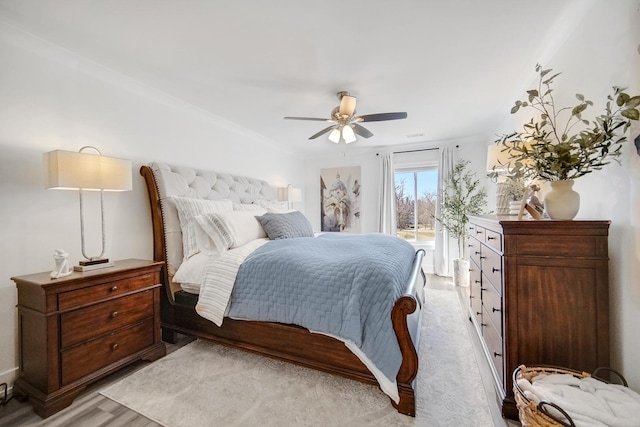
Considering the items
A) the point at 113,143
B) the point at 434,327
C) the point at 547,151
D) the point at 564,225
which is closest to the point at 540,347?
the point at 564,225

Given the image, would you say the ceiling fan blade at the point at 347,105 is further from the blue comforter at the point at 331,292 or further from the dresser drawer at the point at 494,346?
the dresser drawer at the point at 494,346

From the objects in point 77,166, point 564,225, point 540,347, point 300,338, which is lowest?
point 300,338

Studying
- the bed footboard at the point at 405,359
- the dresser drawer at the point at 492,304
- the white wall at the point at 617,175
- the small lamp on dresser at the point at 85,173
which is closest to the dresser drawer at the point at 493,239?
the dresser drawer at the point at 492,304

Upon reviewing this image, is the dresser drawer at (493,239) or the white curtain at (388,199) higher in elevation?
the white curtain at (388,199)

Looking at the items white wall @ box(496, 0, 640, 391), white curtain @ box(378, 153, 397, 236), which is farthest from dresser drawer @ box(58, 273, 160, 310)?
white curtain @ box(378, 153, 397, 236)

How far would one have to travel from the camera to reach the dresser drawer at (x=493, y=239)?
60.9 inches

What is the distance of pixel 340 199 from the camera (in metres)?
5.68

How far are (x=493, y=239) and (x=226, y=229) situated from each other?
213 cm

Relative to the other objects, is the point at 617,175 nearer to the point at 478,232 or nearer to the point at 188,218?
the point at 478,232

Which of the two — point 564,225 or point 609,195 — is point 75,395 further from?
point 609,195

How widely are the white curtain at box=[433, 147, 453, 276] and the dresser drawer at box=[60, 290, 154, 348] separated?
448cm

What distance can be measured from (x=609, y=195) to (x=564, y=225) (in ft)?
1.20

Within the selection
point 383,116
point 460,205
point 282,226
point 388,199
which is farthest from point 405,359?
point 388,199

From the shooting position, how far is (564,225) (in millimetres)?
1347
